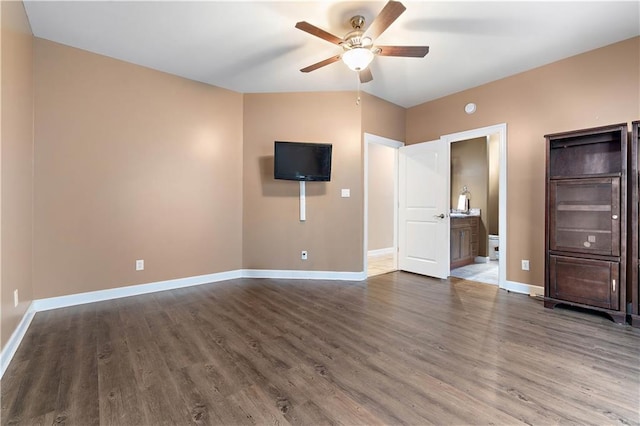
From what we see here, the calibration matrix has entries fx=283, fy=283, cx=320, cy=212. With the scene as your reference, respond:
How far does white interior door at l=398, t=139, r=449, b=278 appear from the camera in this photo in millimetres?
4145

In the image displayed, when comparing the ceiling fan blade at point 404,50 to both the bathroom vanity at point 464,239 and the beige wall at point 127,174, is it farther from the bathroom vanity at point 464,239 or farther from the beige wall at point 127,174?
the bathroom vanity at point 464,239

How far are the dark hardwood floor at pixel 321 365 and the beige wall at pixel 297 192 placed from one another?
3.77ft

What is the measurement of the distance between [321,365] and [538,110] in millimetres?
3738

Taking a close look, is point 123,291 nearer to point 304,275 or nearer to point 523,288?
point 304,275

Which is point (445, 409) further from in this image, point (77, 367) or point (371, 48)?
point (371, 48)

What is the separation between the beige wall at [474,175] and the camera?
549cm

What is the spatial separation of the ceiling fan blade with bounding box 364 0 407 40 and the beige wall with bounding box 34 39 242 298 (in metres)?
2.52

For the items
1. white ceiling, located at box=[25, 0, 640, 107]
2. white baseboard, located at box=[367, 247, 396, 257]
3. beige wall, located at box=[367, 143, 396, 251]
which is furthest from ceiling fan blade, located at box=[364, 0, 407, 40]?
white baseboard, located at box=[367, 247, 396, 257]

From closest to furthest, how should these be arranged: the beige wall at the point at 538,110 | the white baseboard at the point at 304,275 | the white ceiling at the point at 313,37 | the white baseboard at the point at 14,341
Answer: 1. the white baseboard at the point at 14,341
2. the white ceiling at the point at 313,37
3. the beige wall at the point at 538,110
4. the white baseboard at the point at 304,275

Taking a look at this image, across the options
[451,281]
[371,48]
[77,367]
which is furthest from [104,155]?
[451,281]

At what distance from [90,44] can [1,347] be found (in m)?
2.85

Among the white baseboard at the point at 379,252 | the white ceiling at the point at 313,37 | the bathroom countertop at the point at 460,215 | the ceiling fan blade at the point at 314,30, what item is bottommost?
the white baseboard at the point at 379,252

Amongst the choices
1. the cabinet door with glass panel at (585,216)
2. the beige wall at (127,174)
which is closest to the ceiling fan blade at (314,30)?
the beige wall at (127,174)

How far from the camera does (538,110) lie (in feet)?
11.1
